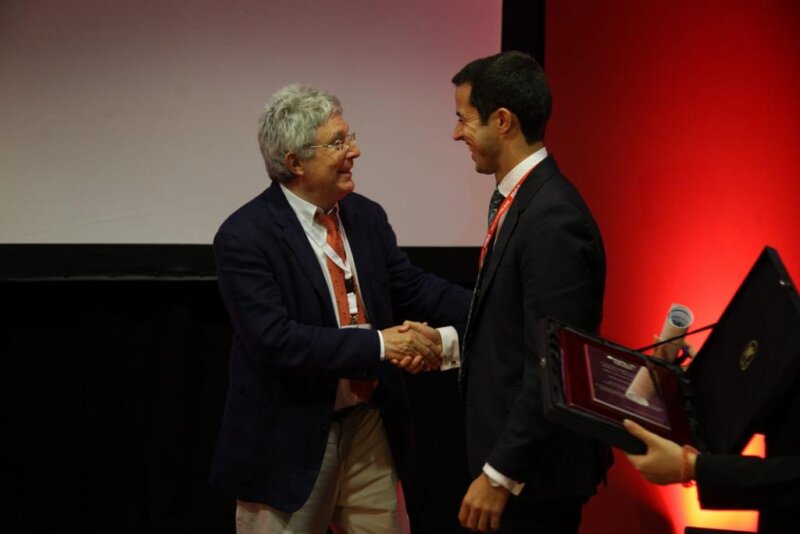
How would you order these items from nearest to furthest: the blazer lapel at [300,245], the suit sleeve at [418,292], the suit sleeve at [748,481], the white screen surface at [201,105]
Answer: the suit sleeve at [748,481], the blazer lapel at [300,245], the suit sleeve at [418,292], the white screen surface at [201,105]

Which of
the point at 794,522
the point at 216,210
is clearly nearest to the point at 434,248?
the point at 216,210

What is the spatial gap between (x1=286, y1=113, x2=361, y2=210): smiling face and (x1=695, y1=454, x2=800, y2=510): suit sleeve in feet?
4.15

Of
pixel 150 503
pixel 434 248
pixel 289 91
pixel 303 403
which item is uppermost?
pixel 289 91

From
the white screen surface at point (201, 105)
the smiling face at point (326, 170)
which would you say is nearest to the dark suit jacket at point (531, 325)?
the smiling face at point (326, 170)

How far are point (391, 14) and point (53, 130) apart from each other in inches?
52.8

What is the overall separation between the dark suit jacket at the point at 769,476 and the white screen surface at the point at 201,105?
2099 millimetres

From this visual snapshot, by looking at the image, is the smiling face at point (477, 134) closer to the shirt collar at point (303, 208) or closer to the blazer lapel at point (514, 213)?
the blazer lapel at point (514, 213)

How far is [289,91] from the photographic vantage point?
2.59 meters

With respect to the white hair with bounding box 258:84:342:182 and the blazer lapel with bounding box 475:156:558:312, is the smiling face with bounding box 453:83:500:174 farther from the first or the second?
the white hair with bounding box 258:84:342:182

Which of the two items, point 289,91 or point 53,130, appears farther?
point 53,130

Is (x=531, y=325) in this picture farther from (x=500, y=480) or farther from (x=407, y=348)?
(x=407, y=348)

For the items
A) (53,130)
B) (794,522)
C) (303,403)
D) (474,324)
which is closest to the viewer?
(794,522)

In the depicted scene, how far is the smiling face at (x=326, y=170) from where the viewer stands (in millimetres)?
2551

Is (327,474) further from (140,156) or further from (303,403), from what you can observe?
(140,156)
